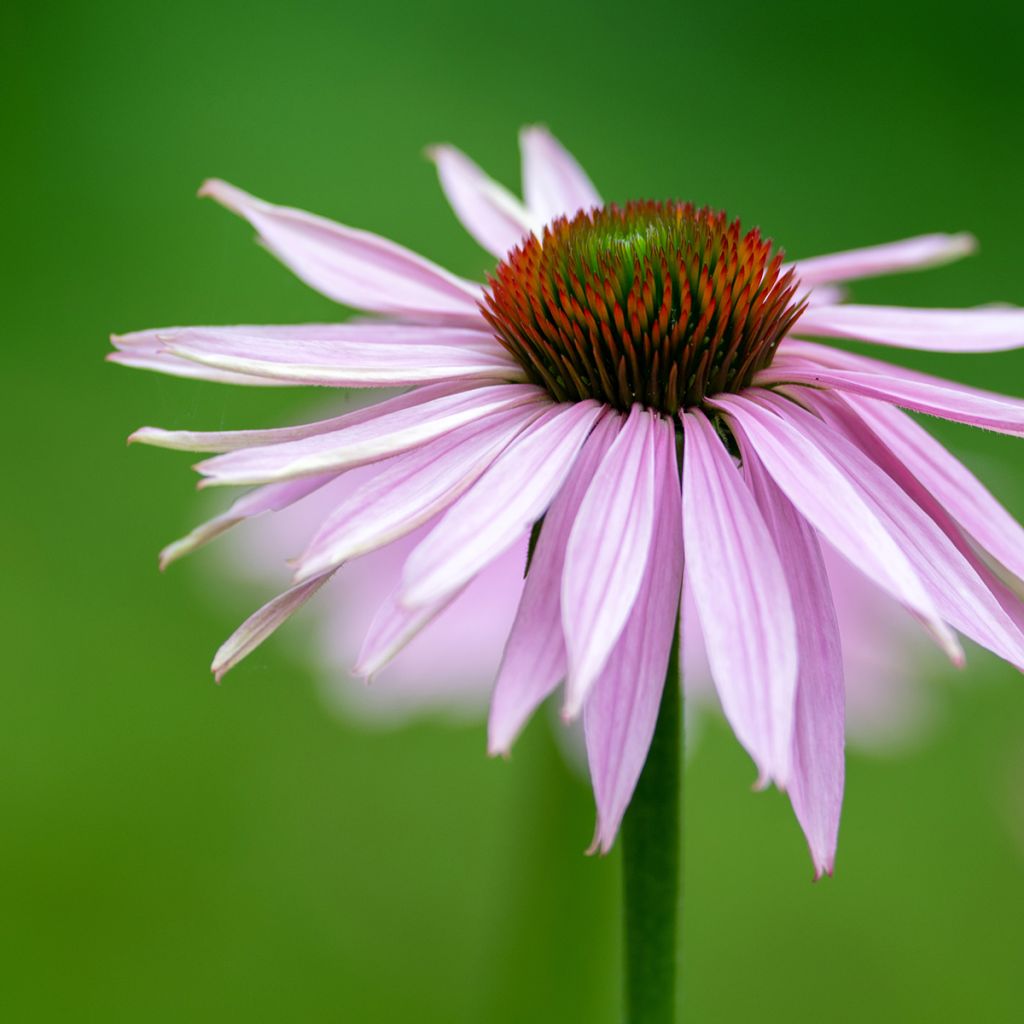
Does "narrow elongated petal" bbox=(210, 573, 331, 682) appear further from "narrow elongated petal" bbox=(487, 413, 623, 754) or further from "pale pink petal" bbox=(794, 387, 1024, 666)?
"pale pink petal" bbox=(794, 387, 1024, 666)

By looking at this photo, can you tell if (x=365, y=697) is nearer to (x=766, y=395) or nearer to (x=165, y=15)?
(x=766, y=395)

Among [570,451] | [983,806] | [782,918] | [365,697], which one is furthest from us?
[983,806]

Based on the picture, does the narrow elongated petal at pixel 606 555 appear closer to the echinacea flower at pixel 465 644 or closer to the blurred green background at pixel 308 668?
the blurred green background at pixel 308 668

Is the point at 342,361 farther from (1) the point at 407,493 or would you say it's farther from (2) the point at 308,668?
(2) the point at 308,668

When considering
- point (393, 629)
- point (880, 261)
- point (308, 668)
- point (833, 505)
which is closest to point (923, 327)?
point (880, 261)

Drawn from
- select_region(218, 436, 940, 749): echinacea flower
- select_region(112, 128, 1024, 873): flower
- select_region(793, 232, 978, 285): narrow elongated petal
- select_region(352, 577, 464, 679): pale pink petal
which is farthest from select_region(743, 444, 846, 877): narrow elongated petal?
select_region(218, 436, 940, 749): echinacea flower

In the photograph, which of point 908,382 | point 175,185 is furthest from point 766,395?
point 175,185
